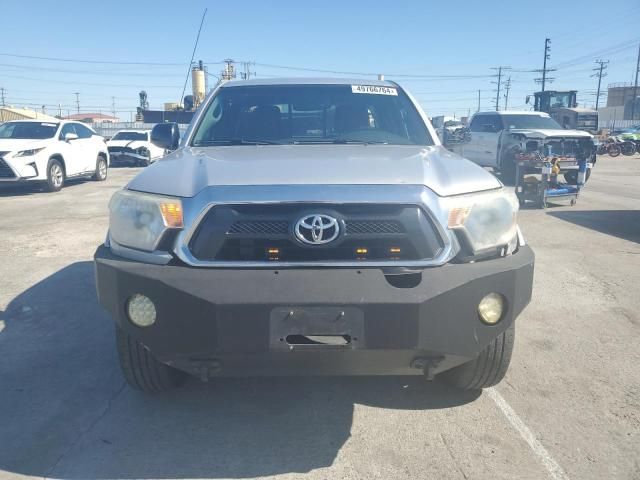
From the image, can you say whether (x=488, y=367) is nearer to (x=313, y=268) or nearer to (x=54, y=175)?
(x=313, y=268)

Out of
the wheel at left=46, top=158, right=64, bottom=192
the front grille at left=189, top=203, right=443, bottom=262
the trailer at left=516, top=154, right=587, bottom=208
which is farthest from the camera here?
the wheel at left=46, top=158, right=64, bottom=192

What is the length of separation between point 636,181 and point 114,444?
1765 centimetres

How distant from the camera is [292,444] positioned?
2750 mm

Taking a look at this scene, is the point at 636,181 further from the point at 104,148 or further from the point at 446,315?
the point at 446,315

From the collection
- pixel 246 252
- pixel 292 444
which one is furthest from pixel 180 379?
pixel 246 252

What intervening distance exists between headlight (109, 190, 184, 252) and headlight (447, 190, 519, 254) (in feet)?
4.19

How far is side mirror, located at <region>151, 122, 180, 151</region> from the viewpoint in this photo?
4.27 meters

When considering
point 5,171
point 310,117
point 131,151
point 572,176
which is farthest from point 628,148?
point 310,117

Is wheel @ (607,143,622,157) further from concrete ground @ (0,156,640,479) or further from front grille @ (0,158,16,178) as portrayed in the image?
front grille @ (0,158,16,178)

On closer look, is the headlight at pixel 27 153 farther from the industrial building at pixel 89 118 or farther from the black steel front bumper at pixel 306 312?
the industrial building at pixel 89 118

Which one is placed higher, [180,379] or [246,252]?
[246,252]

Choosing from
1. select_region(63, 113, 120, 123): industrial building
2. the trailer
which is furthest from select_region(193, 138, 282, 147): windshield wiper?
select_region(63, 113, 120, 123): industrial building

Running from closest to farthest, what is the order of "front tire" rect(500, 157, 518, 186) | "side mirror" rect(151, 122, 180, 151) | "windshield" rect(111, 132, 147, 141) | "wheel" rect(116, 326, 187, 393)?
"wheel" rect(116, 326, 187, 393)
"side mirror" rect(151, 122, 180, 151)
"front tire" rect(500, 157, 518, 186)
"windshield" rect(111, 132, 147, 141)

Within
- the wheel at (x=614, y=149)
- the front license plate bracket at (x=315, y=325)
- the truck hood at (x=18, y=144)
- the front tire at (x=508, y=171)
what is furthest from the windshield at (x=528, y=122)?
the wheel at (x=614, y=149)
